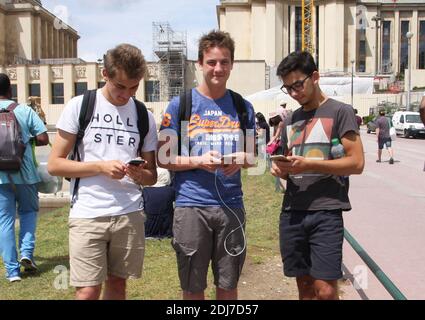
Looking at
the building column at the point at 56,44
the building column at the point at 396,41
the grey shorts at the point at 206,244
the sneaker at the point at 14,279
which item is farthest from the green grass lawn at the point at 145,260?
the building column at the point at 56,44

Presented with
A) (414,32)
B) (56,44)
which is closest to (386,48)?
(414,32)

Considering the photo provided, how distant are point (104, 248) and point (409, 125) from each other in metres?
30.0

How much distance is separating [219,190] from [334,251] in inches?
32.5

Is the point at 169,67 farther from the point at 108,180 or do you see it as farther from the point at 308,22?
the point at 108,180

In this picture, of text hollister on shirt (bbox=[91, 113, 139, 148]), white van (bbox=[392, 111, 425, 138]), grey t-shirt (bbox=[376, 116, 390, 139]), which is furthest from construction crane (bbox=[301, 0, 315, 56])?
text hollister on shirt (bbox=[91, 113, 139, 148])

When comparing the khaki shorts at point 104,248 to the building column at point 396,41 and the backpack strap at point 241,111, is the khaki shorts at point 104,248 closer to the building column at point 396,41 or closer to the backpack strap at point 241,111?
the backpack strap at point 241,111

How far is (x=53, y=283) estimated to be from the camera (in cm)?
542

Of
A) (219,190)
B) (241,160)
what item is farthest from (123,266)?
(241,160)

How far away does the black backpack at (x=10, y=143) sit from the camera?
5098mm

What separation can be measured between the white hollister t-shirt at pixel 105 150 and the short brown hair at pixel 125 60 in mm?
273

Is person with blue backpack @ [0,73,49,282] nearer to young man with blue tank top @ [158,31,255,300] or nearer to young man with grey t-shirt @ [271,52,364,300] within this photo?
young man with blue tank top @ [158,31,255,300]

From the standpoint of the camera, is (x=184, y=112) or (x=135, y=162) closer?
(x=135, y=162)

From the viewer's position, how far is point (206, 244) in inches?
131
